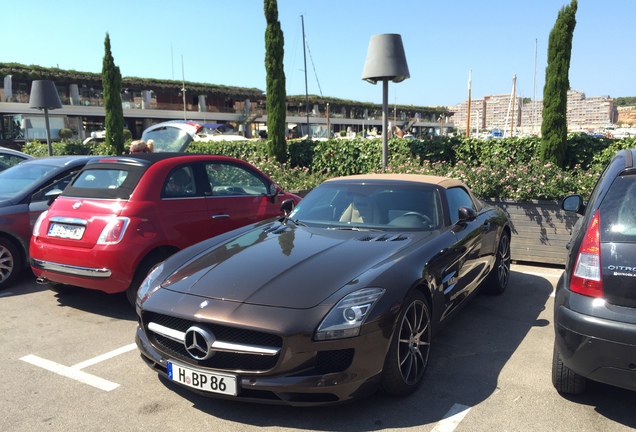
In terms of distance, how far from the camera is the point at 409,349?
3.31 metres

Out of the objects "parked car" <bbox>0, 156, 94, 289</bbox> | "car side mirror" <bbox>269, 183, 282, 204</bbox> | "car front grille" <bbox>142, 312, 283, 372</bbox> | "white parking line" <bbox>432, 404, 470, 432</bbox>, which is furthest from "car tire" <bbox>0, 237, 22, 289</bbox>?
"white parking line" <bbox>432, 404, 470, 432</bbox>

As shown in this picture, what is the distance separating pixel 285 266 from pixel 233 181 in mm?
3101

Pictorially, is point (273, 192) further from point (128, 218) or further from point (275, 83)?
point (275, 83)

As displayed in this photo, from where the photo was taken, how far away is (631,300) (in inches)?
106

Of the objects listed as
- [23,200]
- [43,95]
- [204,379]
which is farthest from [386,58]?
[43,95]

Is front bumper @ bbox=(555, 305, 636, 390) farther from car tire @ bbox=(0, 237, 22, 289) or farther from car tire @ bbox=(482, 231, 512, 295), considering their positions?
car tire @ bbox=(0, 237, 22, 289)

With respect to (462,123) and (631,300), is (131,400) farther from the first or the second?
(462,123)

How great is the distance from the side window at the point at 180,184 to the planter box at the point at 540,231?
178 inches

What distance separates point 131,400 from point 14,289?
150 inches

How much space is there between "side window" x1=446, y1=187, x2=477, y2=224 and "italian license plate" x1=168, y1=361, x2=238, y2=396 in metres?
2.55

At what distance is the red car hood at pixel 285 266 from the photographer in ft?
10.1

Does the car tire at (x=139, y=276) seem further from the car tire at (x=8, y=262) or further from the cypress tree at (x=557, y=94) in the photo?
the cypress tree at (x=557, y=94)

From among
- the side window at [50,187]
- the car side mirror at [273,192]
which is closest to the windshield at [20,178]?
the side window at [50,187]

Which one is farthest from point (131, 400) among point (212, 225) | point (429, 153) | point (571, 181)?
point (429, 153)
